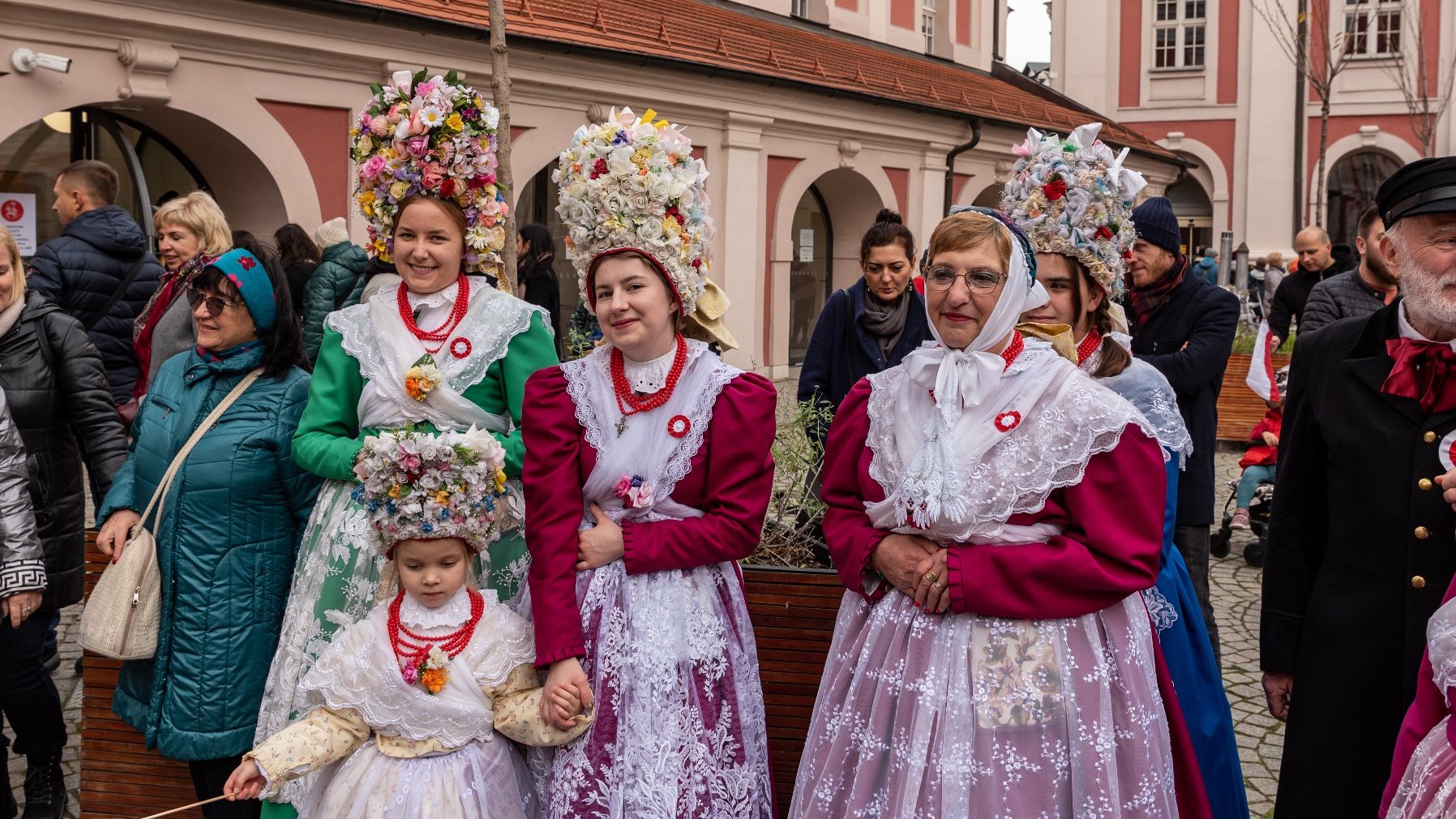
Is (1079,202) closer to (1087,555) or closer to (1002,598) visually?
(1087,555)

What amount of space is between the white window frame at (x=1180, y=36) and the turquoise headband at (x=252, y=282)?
1351 inches

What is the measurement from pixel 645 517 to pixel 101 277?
4.41 meters

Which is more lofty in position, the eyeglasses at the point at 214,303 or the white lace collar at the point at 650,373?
the eyeglasses at the point at 214,303

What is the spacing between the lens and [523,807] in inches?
130

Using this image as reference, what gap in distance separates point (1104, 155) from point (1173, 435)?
843 mm

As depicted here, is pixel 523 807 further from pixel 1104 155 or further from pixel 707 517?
pixel 1104 155

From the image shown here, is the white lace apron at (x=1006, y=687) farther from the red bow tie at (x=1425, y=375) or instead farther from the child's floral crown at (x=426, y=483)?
the child's floral crown at (x=426, y=483)

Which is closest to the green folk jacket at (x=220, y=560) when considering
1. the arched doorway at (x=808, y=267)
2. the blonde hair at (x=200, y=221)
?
the blonde hair at (x=200, y=221)

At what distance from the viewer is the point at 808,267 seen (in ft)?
65.9

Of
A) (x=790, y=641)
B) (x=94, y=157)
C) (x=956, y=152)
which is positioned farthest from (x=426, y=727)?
(x=956, y=152)

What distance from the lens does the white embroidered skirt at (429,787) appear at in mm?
3164

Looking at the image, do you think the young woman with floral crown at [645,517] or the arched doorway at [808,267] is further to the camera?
the arched doorway at [808,267]

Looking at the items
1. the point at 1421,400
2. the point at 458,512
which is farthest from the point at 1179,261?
the point at 458,512

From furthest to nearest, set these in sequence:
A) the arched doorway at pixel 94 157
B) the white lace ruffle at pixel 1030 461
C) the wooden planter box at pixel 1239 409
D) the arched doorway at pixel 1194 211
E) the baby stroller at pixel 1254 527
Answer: the arched doorway at pixel 1194 211 → the wooden planter box at pixel 1239 409 → the arched doorway at pixel 94 157 → the baby stroller at pixel 1254 527 → the white lace ruffle at pixel 1030 461
